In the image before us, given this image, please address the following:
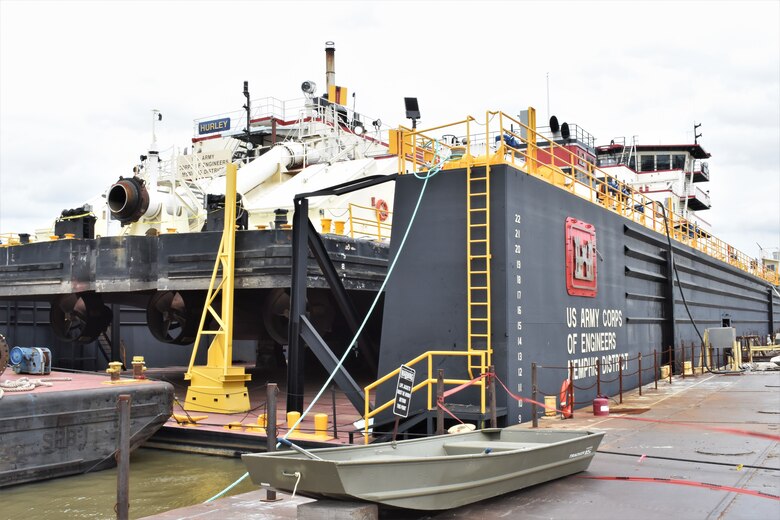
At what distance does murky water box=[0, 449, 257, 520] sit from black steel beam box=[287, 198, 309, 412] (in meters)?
1.50

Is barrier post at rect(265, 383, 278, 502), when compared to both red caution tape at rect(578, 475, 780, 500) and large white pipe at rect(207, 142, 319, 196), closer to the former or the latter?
red caution tape at rect(578, 475, 780, 500)

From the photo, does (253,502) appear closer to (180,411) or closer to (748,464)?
(748,464)

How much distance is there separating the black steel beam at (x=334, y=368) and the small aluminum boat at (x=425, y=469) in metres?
3.74

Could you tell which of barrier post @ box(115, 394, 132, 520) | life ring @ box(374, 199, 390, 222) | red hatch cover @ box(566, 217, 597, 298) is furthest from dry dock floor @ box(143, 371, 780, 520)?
life ring @ box(374, 199, 390, 222)

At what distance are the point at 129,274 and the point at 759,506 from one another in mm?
14092

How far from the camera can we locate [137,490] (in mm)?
10875

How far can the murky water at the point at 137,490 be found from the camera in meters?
9.88

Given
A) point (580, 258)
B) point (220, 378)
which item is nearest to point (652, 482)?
point (580, 258)

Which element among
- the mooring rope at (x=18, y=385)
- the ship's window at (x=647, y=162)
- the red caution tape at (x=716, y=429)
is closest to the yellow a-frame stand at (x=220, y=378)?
the mooring rope at (x=18, y=385)

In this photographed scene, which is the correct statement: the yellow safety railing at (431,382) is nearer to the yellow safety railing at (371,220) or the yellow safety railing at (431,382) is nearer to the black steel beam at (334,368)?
the black steel beam at (334,368)

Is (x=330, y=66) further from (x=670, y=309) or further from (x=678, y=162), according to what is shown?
(x=670, y=309)

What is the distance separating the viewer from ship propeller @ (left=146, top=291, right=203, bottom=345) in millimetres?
19266

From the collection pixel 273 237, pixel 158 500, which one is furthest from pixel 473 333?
pixel 273 237

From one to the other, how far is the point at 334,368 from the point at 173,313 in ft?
27.8
